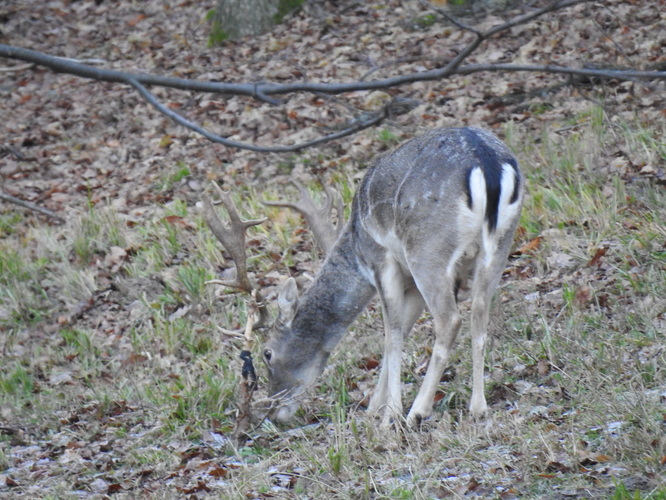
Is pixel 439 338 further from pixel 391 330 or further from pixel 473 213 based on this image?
pixel 473 213

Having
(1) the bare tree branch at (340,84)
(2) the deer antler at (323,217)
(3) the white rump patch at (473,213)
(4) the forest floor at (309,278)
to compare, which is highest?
(1) the bare tree branch at (340,84)

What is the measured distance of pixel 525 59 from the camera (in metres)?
11.8

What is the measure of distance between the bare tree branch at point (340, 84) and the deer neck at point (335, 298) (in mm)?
1284

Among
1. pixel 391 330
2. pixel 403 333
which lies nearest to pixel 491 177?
pixel 391 330

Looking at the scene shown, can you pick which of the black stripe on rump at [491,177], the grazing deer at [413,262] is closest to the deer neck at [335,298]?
the grazing deer at [413,262]

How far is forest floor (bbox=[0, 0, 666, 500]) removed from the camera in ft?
15.7

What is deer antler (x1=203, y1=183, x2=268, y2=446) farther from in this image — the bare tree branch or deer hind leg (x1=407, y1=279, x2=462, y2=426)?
deer hind leg (x1=407, y1=279, x2=462, y2=426)

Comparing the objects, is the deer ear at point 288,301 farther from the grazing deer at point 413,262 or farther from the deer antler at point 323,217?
the deer antler at point 323,217

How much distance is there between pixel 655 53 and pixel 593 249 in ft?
14.6

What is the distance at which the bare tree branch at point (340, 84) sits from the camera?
185 inches

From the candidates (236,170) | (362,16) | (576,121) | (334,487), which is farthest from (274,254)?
(362,16)

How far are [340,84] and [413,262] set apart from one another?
1.20 metres

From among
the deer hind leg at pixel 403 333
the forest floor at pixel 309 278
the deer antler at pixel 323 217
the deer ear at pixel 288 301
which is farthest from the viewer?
the deer antler at pixel 323 217

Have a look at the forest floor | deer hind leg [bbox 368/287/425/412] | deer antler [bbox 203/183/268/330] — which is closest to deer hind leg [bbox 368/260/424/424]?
deer hind leg [bbox 368/287/425/412]
